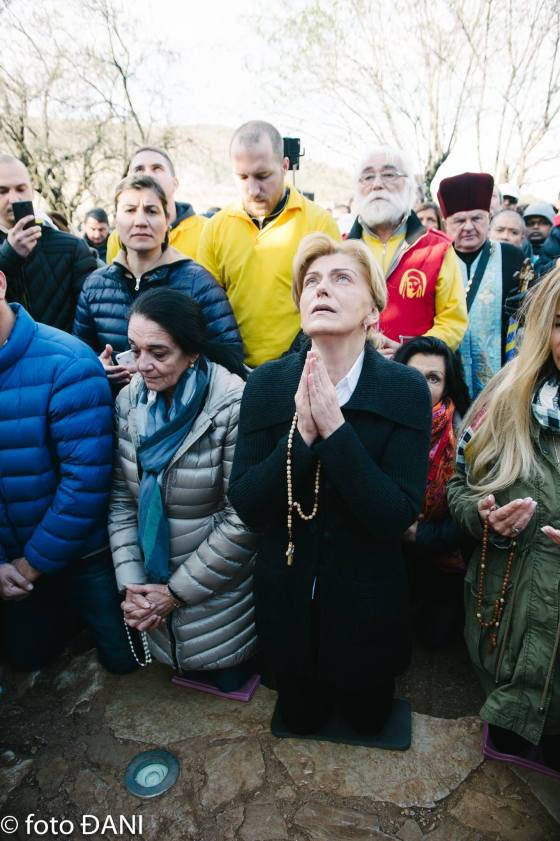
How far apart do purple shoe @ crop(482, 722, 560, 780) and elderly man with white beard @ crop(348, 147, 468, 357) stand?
188cm

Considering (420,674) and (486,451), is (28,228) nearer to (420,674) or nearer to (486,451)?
(486,451)

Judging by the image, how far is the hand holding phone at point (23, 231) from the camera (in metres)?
3.22

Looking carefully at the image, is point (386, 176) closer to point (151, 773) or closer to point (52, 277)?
point (52, 277)

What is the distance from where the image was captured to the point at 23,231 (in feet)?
10.6

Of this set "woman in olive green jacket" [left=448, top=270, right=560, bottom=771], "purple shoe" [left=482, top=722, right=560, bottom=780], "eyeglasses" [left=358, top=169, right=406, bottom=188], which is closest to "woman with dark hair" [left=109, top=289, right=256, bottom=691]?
"woman in olive green jacket" [left=448, top=270, right=560, bottom=771]

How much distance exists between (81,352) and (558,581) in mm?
2115

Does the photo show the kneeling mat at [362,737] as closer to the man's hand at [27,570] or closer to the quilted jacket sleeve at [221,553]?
the quilted jacket sleeve at [221,553]

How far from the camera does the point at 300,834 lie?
6.44ft

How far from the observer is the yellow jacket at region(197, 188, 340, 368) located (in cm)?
319

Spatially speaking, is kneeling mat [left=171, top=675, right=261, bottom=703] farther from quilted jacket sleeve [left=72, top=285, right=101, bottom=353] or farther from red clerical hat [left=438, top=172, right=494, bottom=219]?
red clerical hat [left=438, top=172, right=494, bottom=219]

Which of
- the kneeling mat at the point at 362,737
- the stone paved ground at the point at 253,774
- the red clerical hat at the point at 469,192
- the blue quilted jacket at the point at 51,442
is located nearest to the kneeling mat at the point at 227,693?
the stone paved ground at the point at 253,774

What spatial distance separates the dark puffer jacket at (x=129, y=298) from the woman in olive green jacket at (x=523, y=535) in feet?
4.41

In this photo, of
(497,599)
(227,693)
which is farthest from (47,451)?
(497,599)

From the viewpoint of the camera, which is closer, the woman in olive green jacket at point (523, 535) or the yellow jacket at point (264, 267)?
the woman in olive green jacket at point (523, 535)
